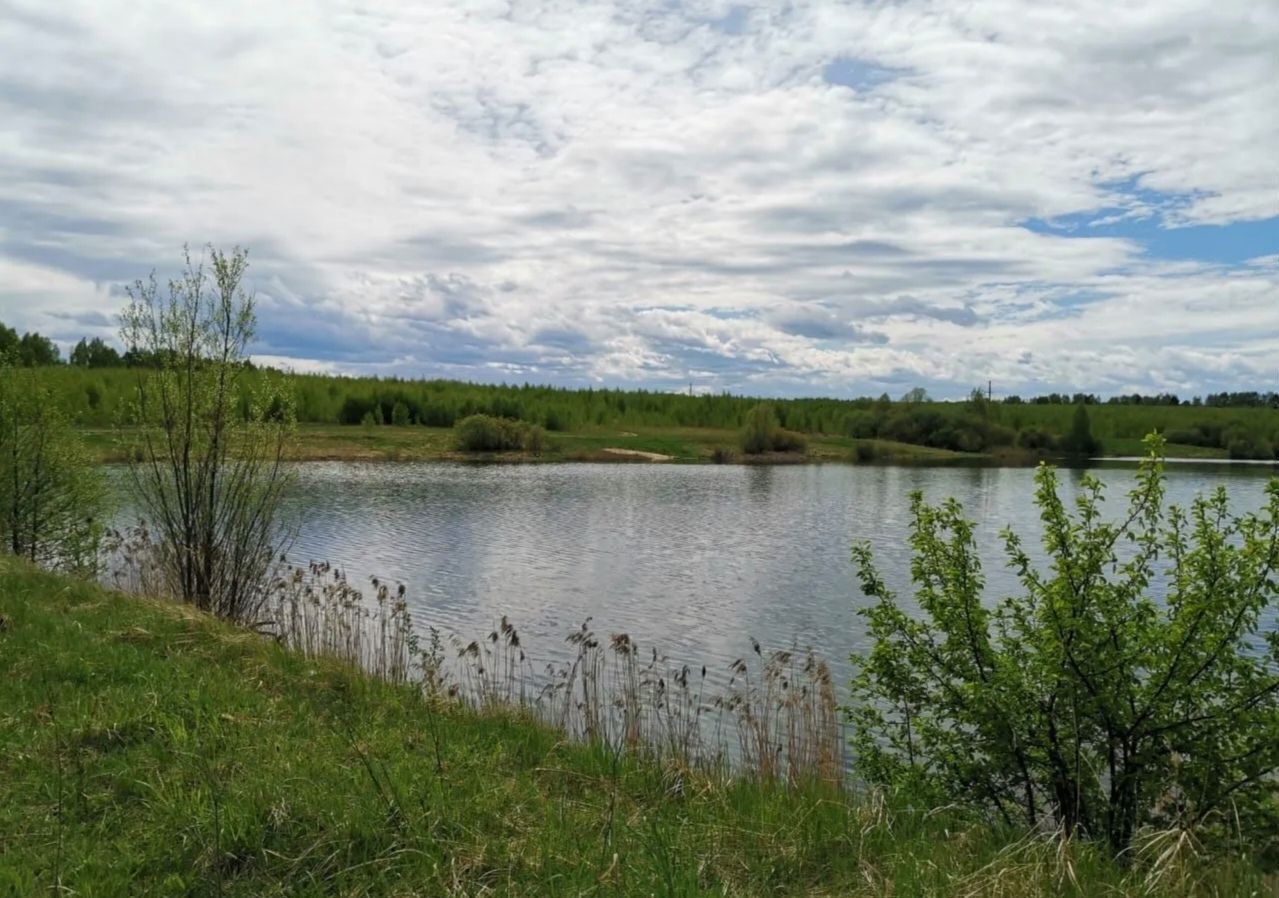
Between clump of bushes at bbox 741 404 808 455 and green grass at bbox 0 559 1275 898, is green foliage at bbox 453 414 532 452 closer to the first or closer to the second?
clump of bushes at bbox 741 404 808 455

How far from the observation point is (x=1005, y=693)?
7270 mm

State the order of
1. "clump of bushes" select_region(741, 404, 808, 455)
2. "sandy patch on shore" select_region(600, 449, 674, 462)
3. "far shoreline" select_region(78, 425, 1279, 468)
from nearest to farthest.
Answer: "far shoreline" select_region(78, 425, 1279, 468) → "sandy patch on shore" select_region(600, 449, 674, 462) → "clump of bushes" select_region(741, 404, 808, 455)

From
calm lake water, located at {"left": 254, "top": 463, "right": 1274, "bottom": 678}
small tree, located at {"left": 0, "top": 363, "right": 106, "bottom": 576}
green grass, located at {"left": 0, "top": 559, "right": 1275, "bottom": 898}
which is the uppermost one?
small tree, located at {"left": 0, "top": 363, "right": 106, "bottom": 576}

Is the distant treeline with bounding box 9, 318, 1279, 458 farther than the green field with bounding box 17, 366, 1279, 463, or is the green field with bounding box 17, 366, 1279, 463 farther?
the distant treeline with bounding box 9, 318, 1279, 458

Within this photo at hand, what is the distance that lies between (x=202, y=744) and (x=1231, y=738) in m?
7.22

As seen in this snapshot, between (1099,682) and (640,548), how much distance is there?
A: 26.6 meters

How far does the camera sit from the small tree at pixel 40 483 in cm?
1780

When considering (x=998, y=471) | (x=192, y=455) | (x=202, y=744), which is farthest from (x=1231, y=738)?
(x=998, y=471)

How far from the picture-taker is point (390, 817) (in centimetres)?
548

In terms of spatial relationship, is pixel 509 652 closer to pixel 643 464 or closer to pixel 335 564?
pixel 335 564

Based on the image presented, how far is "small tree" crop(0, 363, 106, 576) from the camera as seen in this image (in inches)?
701

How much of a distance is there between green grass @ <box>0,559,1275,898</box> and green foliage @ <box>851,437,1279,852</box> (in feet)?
2.66

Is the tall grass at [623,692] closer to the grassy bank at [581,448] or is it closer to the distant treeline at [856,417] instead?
the grassy bank at [581,448]

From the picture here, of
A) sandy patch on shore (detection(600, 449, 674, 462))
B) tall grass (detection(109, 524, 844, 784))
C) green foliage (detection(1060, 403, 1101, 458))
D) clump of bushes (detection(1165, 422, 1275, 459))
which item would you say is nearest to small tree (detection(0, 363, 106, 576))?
tall grass (detection(109, 524, 844, 784))
